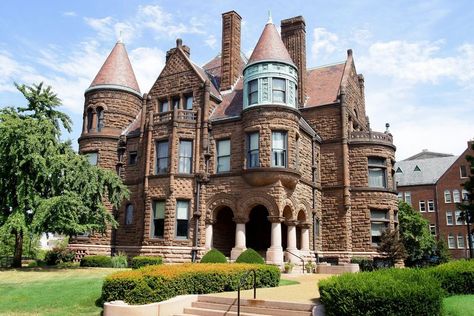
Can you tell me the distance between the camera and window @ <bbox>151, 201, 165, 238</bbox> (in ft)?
94.5

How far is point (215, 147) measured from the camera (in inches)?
1159

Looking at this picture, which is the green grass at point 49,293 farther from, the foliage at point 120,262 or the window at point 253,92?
the window at point 253,92

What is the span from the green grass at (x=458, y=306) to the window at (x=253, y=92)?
1759cm

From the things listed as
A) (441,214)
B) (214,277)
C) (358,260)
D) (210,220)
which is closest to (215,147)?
(210,220)

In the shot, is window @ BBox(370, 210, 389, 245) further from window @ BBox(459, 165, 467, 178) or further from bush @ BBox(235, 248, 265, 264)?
window @ BBox(459, 165, 467, 178)

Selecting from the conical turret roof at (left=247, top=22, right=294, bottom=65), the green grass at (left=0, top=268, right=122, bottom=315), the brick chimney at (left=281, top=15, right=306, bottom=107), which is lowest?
the green grass at (left=0, top=268, right=122, bottom=315)

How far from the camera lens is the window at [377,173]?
32781mm

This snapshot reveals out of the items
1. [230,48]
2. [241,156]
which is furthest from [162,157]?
[230,48]

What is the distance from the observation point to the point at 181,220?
28.6 meters

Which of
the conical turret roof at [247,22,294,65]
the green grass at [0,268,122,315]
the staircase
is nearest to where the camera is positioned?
the staircase

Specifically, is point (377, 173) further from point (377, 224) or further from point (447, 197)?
point (447, 197)

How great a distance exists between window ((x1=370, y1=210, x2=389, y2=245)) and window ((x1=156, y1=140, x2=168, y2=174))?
14965 mm

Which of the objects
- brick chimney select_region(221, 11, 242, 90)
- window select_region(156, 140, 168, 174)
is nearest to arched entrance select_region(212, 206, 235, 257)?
window select_region(156, 140, 168, 174)

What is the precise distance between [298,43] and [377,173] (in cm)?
1160
